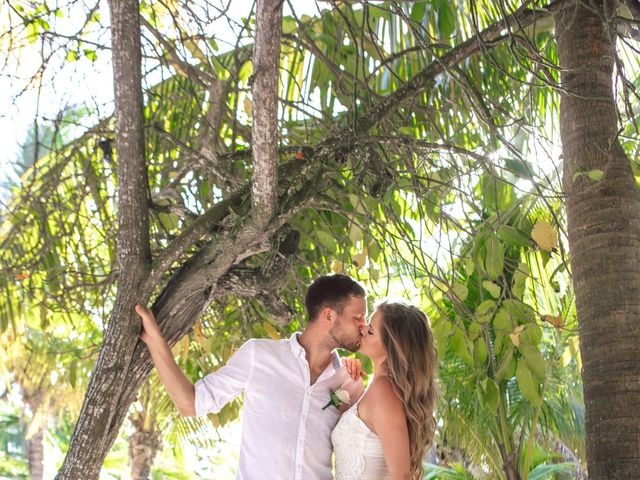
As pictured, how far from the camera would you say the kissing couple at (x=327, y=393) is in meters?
3.54

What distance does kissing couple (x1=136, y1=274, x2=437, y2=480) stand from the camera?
139 inches

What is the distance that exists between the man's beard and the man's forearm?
0.58 metres

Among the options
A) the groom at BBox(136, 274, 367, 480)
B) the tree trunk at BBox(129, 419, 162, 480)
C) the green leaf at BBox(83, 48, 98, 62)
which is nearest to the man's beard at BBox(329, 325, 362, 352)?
the groom at BBox(136, 274, 367, 480)

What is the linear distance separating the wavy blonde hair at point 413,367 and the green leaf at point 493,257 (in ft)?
1.08

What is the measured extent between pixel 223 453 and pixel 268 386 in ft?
88.0

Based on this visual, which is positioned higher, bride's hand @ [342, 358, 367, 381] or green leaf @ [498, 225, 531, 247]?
green leaf @ [498, 225, 531, 247]

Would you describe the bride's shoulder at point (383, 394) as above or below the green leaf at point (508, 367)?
below

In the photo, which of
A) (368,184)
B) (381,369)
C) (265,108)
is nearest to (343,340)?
(381,369)

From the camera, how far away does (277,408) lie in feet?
12.0

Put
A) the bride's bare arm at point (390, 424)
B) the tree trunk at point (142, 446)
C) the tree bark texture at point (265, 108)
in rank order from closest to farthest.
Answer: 1. the tree bark texture at point (265, 108)
2. the bride's bare arm at point (390, 424)
3. the tree trunk at point (142, 446)

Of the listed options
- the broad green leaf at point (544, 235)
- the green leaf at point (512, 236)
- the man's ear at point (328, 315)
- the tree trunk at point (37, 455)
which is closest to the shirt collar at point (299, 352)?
the man's ear at point (328, 315)

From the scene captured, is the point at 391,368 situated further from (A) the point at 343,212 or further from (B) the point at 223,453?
(B) the point at 223,453

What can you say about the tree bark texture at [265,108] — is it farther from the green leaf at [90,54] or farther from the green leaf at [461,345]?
the green leaf at [90,54]

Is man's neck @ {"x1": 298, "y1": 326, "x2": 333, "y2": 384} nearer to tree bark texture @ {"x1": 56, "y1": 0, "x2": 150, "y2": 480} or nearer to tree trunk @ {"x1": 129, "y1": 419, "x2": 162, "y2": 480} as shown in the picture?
tree bark texture @ {"x1": 56, "y1": 0, "x2": 150, "y2": 480}
